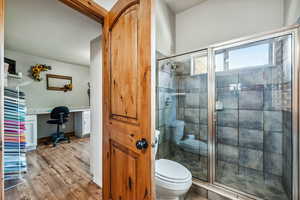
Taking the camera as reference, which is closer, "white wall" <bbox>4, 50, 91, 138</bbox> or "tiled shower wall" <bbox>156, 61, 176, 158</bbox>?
"tiled shower wall" <bbox>156, 61, 176, 158</bbox>

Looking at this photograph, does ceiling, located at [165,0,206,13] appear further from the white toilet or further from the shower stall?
the white toilet

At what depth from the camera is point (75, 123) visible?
413 cm

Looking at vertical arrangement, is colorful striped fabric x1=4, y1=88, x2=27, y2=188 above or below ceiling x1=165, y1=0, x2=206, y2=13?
below

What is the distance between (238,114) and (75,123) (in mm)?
4337

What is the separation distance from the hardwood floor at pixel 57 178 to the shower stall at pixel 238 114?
1.17m

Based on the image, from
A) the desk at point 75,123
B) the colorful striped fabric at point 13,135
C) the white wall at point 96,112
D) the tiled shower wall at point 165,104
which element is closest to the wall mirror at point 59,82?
the desk at point 75,123

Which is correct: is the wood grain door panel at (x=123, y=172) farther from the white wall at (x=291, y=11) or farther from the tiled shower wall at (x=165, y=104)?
the white wall at (x=291, y=11)

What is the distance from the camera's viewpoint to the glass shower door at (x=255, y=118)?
1510 mm

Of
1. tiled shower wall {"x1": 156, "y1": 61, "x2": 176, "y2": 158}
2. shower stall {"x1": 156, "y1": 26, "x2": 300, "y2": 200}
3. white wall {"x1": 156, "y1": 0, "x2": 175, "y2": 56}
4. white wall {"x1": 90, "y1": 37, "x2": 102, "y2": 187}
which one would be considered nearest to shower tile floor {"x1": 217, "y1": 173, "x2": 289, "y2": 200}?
shower stall {"x1": 156, "y1": 26, "x2": 300, "y2": 200}

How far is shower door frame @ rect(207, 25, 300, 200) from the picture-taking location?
4.10 feet

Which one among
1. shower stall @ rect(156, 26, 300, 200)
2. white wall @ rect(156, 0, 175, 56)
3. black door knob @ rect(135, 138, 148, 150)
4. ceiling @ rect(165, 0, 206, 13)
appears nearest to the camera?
black door knob @ rect(135, 138, 148, 150)

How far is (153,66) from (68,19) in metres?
1.93

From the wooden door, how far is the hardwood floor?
2.28 ft

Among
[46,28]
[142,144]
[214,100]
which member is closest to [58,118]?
[46,28]
